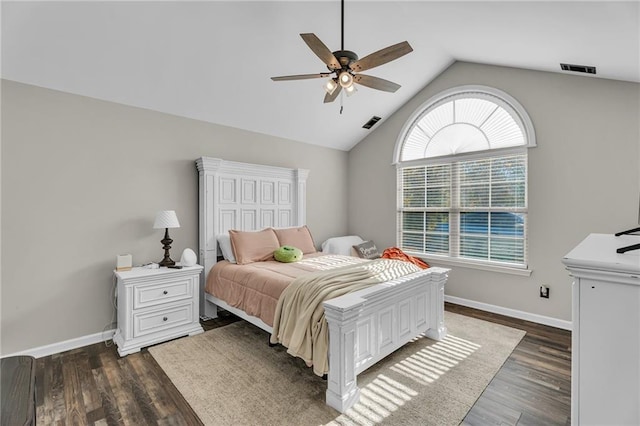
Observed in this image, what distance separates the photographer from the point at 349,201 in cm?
578

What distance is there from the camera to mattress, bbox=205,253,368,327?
2.71 m

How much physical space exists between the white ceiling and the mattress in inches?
78.8

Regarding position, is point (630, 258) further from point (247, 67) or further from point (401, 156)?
point (401, 156)

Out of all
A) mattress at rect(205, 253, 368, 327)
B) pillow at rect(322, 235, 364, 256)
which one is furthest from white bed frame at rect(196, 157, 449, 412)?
pillow at rect(322, 235, 364, 256)

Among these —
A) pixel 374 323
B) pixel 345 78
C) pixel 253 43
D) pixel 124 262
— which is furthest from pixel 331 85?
pixel 124 262

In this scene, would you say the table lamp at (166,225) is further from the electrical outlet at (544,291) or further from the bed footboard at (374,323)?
the electrical outlet at (544,291)

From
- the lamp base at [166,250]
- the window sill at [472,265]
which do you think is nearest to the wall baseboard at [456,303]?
the window sill at [472,265]

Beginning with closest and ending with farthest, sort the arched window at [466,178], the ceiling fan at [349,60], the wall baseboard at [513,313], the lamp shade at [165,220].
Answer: the ceiling fan at [349,60], the lamp shade at [165,220], the wall baseboard at [513,313], the arched window at [466,178]

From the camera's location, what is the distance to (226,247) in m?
3.76

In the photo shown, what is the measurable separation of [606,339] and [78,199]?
3.87 metres

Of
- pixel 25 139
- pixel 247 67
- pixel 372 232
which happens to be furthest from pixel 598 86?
pixel 25 139

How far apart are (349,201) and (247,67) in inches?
122

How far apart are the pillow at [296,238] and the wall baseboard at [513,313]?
218cm

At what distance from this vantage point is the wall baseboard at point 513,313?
3.45 m
